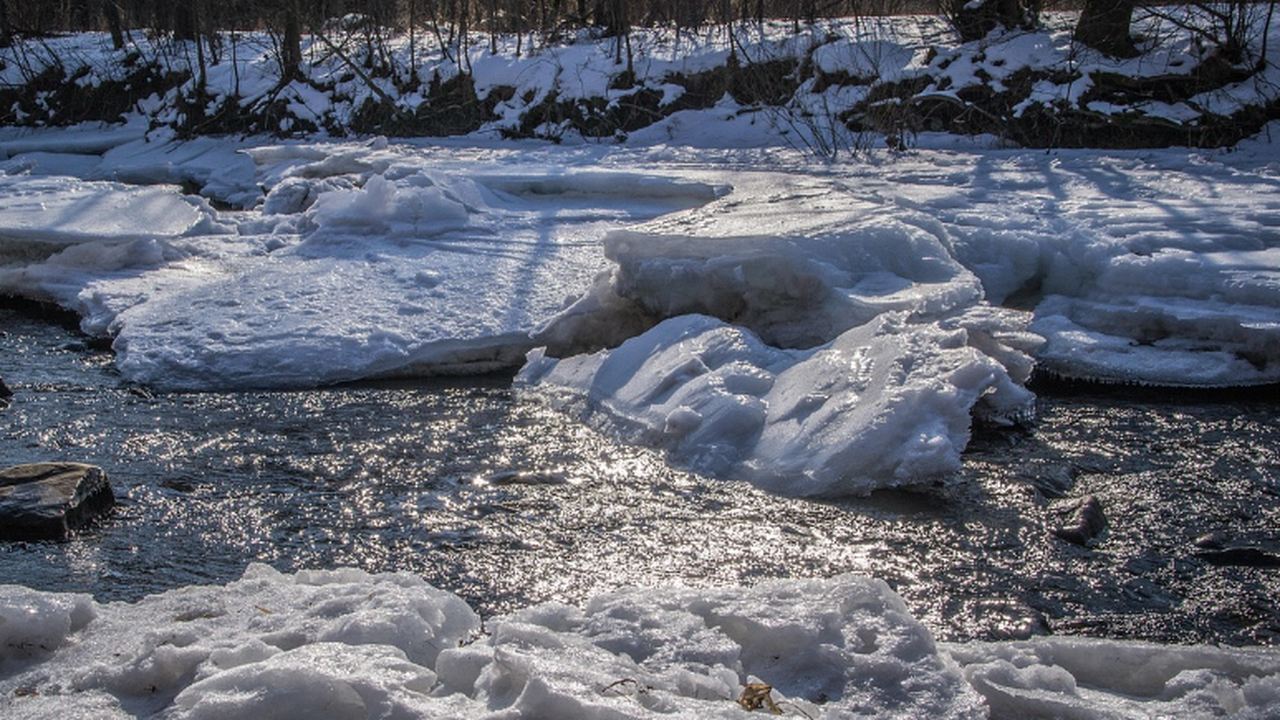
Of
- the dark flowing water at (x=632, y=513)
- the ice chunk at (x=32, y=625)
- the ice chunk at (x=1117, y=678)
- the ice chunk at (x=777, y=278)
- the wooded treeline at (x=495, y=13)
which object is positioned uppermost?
the wooded treeline at (x=495, y=13)

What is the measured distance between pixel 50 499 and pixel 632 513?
6.97 feet

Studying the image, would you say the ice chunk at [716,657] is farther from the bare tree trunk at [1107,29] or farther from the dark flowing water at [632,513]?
the bare tree trunk at [1107,29]

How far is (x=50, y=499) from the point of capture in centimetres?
409

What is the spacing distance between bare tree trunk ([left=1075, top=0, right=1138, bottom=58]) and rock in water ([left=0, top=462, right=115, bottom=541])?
454 inches

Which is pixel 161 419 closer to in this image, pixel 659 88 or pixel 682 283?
pixel 682 283

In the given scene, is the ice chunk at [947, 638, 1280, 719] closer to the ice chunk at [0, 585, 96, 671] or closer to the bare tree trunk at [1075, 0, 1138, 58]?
the ice chunk at [0, 585, 96, 671]

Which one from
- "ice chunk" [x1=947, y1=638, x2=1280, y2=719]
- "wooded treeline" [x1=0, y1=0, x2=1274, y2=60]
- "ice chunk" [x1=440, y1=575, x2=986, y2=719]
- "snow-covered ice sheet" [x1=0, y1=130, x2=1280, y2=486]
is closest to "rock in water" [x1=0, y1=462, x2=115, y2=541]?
"snow-covered ice sheet" [x1=0, y1=130, x2=1280, y2=486]

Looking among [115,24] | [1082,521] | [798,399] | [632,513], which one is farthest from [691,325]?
[115,24]

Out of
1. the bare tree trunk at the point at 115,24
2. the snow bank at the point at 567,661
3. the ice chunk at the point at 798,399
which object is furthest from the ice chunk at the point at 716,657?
the bare tree trunk at the point at 115,24

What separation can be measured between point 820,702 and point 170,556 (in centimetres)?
237

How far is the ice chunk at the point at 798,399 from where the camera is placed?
4.42m

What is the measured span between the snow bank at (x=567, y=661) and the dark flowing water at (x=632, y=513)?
39 centimetres

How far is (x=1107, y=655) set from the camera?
2973 millimetres

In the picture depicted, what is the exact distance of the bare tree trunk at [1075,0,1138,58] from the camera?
1235cm
